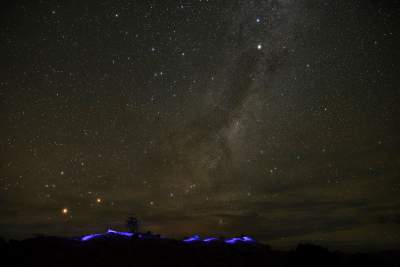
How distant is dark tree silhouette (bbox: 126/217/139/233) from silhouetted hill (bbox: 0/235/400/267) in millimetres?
10105

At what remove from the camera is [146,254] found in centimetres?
3875

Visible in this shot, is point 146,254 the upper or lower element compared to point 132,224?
lower

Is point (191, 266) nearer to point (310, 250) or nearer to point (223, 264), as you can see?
point (223, 264)

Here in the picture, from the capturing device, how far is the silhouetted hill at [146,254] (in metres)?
35.9

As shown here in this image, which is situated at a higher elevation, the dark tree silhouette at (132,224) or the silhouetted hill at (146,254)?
the dark tree silhouette at (132,224)

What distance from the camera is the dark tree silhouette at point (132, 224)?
2078 inches

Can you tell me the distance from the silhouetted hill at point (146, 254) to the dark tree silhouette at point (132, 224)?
10.1m

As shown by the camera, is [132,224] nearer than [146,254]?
No

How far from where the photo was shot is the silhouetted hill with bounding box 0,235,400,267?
35906mm

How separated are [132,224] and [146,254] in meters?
14.8

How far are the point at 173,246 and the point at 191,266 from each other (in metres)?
5.04

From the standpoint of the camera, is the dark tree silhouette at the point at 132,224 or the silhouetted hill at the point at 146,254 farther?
the dark tree silhouette at the point at 132,224

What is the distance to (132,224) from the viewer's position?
53031 mm

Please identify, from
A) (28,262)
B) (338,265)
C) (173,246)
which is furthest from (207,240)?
(28,262)
